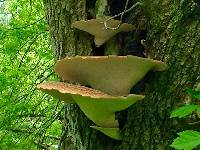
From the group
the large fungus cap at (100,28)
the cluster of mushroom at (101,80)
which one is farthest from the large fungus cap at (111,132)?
the large fungus cap at (100,28)

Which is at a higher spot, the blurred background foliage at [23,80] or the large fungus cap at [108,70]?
the large fungus cap at [108,70]

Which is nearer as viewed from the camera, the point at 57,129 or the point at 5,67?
the point at 5,67

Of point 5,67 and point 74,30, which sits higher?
point 74,30

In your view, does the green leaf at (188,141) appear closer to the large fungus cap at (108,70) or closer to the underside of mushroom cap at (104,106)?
the underside of mushroom cap at (104,106)

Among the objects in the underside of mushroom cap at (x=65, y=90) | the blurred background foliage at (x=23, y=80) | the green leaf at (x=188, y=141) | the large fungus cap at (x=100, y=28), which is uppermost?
the large fungus cap at (x=100, y=28)

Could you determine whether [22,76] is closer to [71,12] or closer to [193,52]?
[71,12]

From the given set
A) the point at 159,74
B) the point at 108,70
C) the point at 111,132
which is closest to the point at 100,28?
the point at 108,70

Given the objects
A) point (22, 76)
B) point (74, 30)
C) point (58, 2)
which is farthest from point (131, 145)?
point (22, 76)
